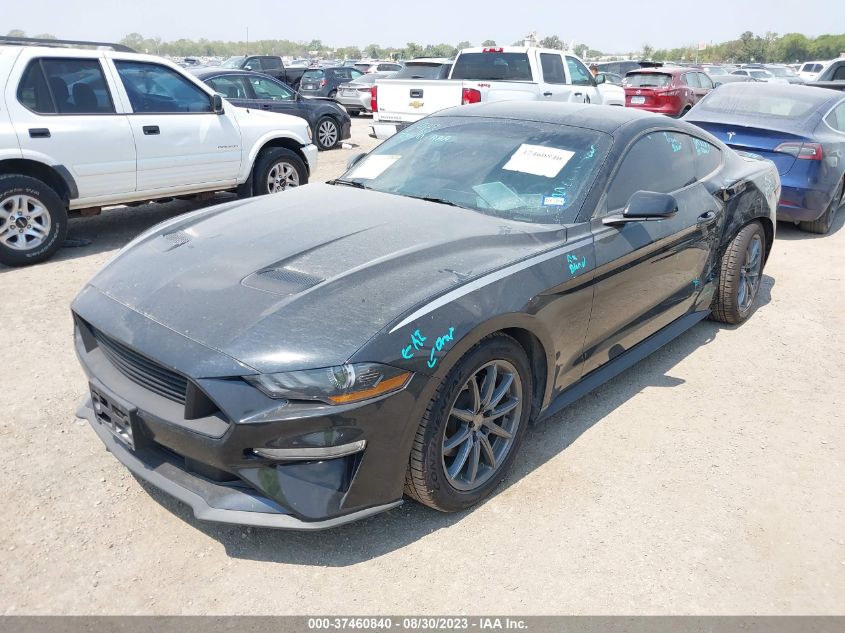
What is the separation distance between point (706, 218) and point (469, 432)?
2.38m

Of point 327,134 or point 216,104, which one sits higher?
point 216,104

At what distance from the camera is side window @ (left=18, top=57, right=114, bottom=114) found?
6.10 m

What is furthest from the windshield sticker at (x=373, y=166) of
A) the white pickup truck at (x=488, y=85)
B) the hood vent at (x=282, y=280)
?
the white pickup truck at (x=488, y=85)

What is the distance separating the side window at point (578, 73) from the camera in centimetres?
1276

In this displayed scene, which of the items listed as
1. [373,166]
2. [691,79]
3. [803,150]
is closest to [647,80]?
[691,79]

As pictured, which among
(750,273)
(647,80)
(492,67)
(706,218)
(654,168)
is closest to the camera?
(654,168)

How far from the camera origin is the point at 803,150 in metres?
7.28

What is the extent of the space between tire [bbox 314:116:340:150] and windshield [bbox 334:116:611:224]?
9.09m

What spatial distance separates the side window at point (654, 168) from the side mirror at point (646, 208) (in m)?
0.11

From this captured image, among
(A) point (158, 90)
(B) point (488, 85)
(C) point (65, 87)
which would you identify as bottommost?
(B) point (488, 85)

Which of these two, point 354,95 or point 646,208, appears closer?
point 646,208

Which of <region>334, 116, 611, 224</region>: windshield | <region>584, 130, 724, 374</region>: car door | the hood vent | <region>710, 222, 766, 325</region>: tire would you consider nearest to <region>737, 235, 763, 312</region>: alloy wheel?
<region>710, 222, 766, 325</region>: tire

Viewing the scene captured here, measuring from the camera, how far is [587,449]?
3580 millimetres

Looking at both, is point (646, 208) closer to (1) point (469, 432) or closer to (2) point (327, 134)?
(1) point (469, 432)
